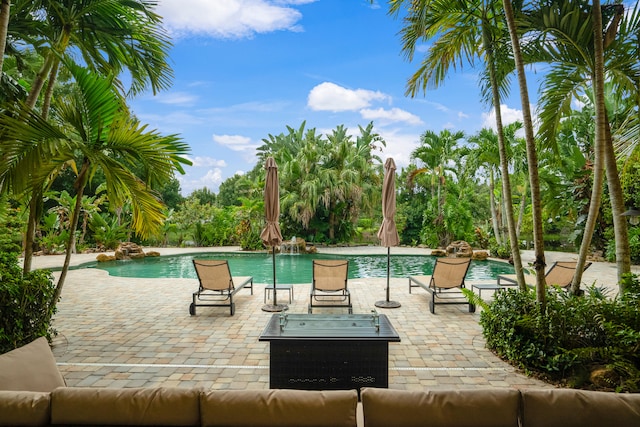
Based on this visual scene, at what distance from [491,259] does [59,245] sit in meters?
19.7

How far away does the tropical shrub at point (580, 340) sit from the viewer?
3.54 metres

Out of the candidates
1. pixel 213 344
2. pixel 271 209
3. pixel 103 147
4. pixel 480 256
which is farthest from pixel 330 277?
pixel 480 256

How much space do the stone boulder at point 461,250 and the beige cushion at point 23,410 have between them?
15.6m

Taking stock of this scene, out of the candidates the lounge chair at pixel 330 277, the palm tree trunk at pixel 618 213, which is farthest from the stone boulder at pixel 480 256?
the palm tree trunk at pixel 618 213

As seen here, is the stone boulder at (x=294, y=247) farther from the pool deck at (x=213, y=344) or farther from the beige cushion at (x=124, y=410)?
the beige cushion at (x=124, y=410)

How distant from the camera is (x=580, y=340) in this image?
3881 millimetres

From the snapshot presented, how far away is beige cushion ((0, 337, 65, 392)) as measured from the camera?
7.72 ft

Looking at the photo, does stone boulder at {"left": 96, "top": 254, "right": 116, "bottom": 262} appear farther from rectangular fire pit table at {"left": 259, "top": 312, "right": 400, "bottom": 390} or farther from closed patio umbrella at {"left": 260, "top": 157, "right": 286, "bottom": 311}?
rectangular fire pit table at {"left": 259, "top": 312, "right": 400, "bottom": 390}

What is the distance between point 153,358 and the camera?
4.47 m

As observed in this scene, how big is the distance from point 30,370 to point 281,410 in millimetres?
1857

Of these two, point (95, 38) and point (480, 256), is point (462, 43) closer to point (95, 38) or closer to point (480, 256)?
point (95, 38)

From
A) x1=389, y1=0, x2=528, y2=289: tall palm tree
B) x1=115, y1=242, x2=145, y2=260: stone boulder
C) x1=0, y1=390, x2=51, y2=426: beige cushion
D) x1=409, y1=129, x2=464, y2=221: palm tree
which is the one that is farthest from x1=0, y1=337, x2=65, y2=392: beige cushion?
x1=409, y1=129, x2=464, y2=221: palm tree

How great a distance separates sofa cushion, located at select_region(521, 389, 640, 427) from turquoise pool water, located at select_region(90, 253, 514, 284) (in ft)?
29.8

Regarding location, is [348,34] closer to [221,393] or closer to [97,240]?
[97,240]
